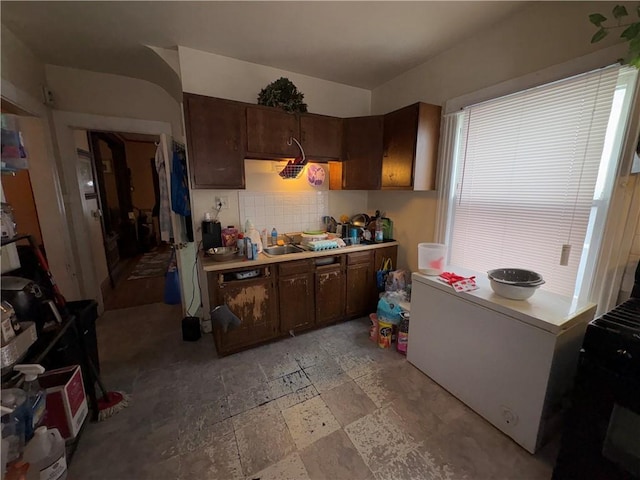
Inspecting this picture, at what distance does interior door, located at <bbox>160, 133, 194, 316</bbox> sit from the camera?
90.4 inches

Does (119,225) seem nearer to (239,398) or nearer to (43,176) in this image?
(43,176)

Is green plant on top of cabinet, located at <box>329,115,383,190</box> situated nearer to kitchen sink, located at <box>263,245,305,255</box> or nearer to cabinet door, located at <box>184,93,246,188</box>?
kitchen sink, located at <box>263,245,305,255</box>

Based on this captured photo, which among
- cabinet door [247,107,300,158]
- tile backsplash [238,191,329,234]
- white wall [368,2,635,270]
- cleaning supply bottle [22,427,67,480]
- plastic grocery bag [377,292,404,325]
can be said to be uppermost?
white wall [368,2,635,270]

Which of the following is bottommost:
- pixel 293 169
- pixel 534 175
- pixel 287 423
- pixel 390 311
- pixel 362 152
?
pixel 287 423

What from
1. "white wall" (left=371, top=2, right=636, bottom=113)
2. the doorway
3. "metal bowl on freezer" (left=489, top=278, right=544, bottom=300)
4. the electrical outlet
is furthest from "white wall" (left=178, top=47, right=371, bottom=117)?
"metal bowl on freezer" (left=489, top=278, right=544, bottom=300)

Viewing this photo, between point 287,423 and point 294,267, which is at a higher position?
point 294,267

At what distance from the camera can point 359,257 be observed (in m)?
2.69

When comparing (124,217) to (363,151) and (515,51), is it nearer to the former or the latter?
(363,151)

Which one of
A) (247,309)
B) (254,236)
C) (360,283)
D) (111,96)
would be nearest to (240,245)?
(254,236)

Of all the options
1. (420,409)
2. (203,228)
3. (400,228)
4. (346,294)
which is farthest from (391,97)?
(420,409)

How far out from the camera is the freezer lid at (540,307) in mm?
1324

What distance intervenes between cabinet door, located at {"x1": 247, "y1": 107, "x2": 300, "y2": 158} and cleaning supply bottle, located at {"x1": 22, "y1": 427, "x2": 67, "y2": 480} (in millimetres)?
2136

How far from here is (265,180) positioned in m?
2.68

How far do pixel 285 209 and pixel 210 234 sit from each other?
83 centimetres
